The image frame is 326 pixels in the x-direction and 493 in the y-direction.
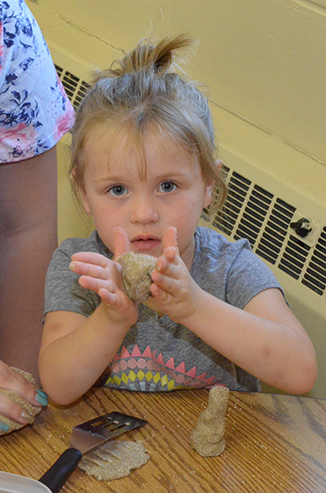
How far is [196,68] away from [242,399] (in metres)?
1.12

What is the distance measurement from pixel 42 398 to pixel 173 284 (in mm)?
300

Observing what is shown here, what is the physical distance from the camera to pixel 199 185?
111 cm

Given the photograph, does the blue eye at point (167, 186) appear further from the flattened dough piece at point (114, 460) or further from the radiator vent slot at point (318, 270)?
the radiator vent slot at point (318, 270)

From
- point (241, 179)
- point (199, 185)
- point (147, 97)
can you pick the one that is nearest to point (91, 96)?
point (147, 97)

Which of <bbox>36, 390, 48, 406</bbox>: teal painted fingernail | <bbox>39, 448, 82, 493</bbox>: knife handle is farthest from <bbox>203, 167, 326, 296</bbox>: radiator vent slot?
<bbox>39, 448, 82, 493</bbox>: knife handle

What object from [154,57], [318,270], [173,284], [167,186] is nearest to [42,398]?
[173,284]

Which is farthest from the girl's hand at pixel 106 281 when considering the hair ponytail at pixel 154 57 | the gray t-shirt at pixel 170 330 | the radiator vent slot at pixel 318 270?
the radiator vent slot at pixel 318 270

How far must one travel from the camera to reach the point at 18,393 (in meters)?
0.97

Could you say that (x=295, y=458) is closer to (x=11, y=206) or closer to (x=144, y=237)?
(x=144, y=237)

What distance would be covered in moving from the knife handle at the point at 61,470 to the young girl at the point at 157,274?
0.49ft

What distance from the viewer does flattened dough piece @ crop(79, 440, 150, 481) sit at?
2.68 feet

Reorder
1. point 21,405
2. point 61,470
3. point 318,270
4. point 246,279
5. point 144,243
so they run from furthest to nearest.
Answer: point 318,270 → point 246,279 → point 144,243 → point 21,405 → point 61,470

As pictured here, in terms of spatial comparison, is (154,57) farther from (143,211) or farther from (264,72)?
(264,72)

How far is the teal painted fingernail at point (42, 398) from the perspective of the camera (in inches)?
38.0
